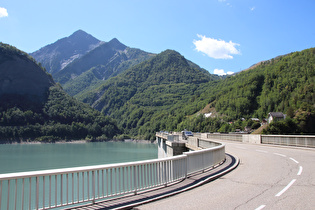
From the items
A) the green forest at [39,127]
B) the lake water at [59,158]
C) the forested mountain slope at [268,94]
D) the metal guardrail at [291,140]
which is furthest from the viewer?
the green forest at [39,127]

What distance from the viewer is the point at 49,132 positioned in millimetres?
174000

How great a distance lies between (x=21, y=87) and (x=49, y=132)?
41.2m

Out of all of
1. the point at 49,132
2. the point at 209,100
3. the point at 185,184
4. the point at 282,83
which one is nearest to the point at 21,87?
the point at 49,132

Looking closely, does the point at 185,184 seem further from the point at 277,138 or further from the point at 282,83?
the point at 282,83

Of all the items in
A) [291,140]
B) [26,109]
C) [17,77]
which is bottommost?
[291,140]

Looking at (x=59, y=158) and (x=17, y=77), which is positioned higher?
(x=17, y=77)

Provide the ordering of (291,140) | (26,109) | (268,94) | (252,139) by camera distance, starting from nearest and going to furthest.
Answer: (291,140) → (252,139) → (268,94) → (26,109)

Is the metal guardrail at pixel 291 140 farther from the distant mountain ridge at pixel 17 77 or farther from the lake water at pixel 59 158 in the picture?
the distant mountain ridge at pixel 17 77

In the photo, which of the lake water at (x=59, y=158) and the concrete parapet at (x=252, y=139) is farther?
the lake water at (x=59, y=158)

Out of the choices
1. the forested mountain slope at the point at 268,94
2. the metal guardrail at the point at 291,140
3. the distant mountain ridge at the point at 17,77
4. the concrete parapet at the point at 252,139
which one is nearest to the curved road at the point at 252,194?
the metal guardrail at the point at 291,140

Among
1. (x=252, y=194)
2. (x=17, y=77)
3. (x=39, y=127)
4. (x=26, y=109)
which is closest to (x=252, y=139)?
(x=252, y=194)

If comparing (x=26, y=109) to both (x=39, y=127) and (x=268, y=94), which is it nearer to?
(x=39, y=127)

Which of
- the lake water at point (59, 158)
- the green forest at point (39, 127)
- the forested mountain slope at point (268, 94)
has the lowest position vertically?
the lake water at point (59, 158)

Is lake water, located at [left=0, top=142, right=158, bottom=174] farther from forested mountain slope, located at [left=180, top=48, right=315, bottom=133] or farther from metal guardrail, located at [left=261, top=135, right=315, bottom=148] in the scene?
forested mountain slope, located at [left=180, top=48, right=315, bottom=133]
